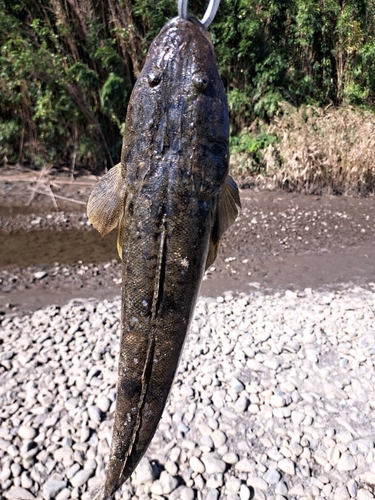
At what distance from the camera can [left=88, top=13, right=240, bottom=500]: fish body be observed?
1562mm

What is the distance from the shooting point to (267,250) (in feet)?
25.8

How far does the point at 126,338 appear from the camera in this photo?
1752 mm

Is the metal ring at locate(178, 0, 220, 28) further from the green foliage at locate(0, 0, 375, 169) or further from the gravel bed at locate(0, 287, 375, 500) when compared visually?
the green foliage at locate(0, 0, 375, 169)

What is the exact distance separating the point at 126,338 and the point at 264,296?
4750 mm

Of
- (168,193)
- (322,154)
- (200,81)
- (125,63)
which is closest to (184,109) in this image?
(200,81)

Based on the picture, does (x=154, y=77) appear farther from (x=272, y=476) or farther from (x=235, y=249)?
(x=235, y=249)

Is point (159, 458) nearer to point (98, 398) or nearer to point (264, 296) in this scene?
point (98, 398)

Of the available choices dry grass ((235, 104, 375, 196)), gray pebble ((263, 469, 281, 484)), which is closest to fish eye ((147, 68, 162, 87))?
gray pebble ((263, 469, 281, 484))

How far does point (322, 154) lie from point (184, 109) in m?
8.97

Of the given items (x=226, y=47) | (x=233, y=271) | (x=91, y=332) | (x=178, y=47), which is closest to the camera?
(x=178, y=47)

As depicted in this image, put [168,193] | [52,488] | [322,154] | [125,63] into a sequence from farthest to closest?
1. [125,63]
2. [322,154]
3. [52,488]
4. [168,193]

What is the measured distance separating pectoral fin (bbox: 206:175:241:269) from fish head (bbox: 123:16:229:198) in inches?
4.0

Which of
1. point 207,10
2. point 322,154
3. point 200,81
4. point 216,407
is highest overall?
point 207,10

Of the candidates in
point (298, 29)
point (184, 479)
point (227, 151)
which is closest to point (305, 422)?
point (184, 479)
